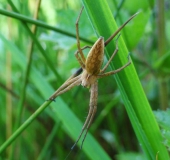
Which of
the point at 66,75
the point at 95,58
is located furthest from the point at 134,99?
the point at 66,75

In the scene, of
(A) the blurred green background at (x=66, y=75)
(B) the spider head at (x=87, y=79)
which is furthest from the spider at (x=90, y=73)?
(A) the blurred green background at (x=66, y=75)

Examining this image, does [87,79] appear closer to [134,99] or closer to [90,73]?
[90,73]

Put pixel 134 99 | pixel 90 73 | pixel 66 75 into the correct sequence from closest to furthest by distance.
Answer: pixel 134 99, pixel 90 73, pixel 66 75

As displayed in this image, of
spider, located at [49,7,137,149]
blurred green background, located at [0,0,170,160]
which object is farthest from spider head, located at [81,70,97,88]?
blurred green background, located at [0,0,170,160]

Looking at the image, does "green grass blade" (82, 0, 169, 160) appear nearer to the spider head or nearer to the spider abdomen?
the spider abdomen

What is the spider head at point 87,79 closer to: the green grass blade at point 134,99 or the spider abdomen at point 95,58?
the spider abdomen at point 95,58

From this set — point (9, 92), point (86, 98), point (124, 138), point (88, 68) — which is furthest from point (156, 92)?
point (88, 68)
